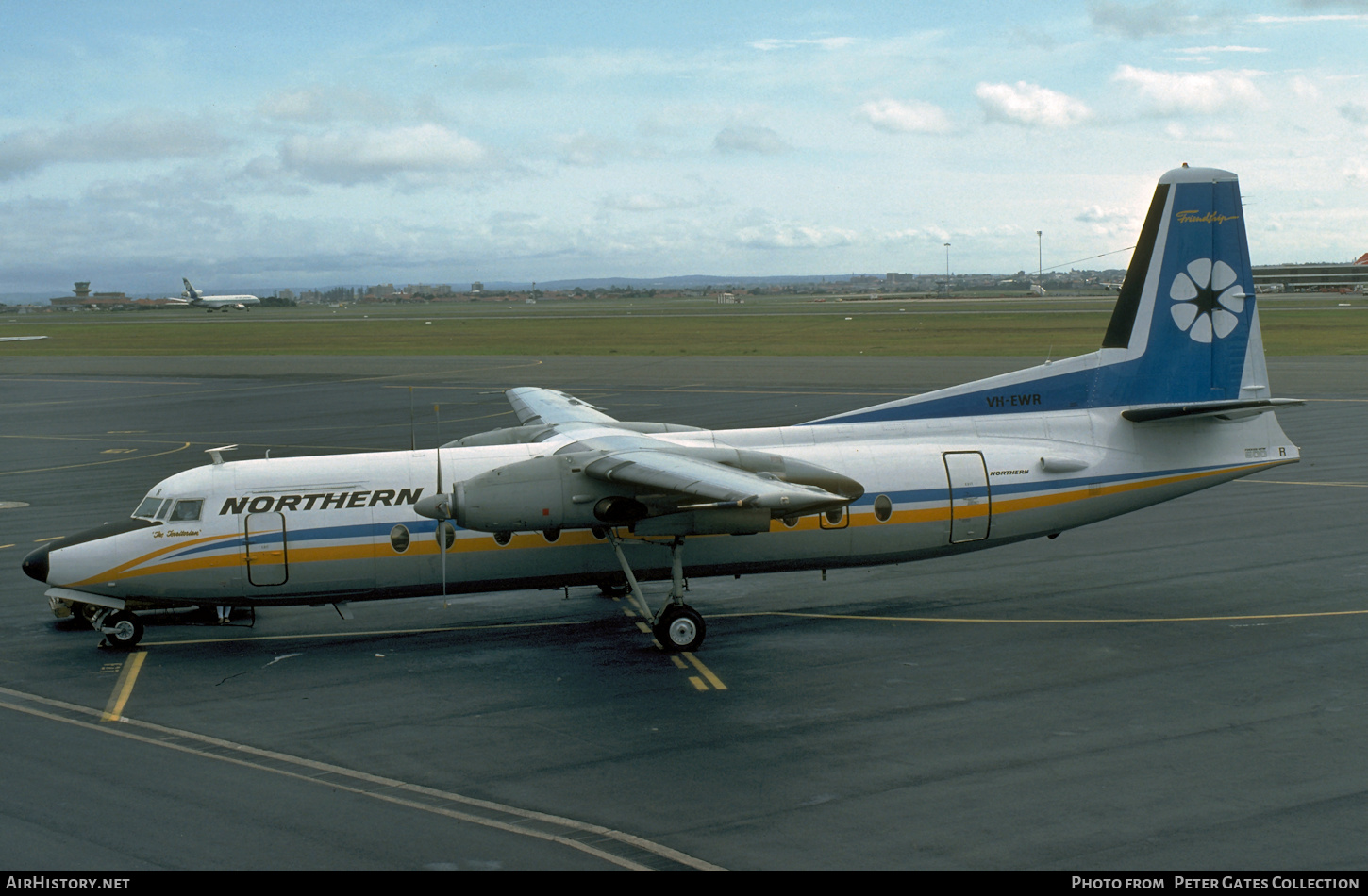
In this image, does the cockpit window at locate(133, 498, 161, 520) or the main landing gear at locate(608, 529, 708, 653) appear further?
the cockpit window at locate(133, 498, 161, 520)

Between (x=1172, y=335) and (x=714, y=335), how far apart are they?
86.1m

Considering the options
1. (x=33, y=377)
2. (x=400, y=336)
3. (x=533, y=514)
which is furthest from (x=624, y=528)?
(x=400, y=336)

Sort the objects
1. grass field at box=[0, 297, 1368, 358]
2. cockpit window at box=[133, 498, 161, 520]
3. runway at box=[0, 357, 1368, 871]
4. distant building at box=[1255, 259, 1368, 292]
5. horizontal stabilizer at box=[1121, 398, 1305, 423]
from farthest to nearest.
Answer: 1. distant building at box=[1255, 259, 1368, 292]
2. grass field at box=[0, 297, 1368, 358]
3. horizontal stabilizer at box=[1121, 398, 1305, 423]
4. cockpit window at box=[133, 498, 161, 520]
5. runway at box=[0, 357, 1368, 871]

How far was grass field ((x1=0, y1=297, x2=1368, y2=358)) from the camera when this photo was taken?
272 ft

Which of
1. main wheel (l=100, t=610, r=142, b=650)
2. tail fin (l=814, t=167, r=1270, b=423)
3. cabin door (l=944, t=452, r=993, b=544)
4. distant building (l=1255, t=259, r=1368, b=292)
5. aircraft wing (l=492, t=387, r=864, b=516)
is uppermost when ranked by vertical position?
distant building (l=1255, t=259, r=1368, b=292)

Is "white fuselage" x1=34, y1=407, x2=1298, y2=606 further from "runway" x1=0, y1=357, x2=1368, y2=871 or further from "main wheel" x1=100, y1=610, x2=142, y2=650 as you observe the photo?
"runway" x1=0, y1=357, x2=1368, y2=871

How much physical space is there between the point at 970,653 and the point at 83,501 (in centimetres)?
2425

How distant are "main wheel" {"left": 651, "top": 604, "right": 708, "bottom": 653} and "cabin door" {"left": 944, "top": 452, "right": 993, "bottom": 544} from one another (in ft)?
15.9

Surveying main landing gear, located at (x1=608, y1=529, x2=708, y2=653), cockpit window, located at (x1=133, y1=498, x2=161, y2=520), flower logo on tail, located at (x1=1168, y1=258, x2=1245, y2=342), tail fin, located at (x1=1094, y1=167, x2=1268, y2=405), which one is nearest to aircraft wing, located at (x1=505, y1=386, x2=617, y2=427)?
main landing gear, located at (x1=608, y1=529, x2=708, y2=653)

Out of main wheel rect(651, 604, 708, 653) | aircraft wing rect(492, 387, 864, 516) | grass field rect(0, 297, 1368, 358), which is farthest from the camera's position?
grass field rect(0, 297, 1368, 358)

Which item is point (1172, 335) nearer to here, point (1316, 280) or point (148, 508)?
point (148, 508)

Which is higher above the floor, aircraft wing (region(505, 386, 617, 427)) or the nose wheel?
aircraft wing (region(505, 386, 617, 427))

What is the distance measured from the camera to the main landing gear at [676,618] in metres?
17.6

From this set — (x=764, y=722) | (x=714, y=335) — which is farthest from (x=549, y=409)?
(x=714, y=335)
